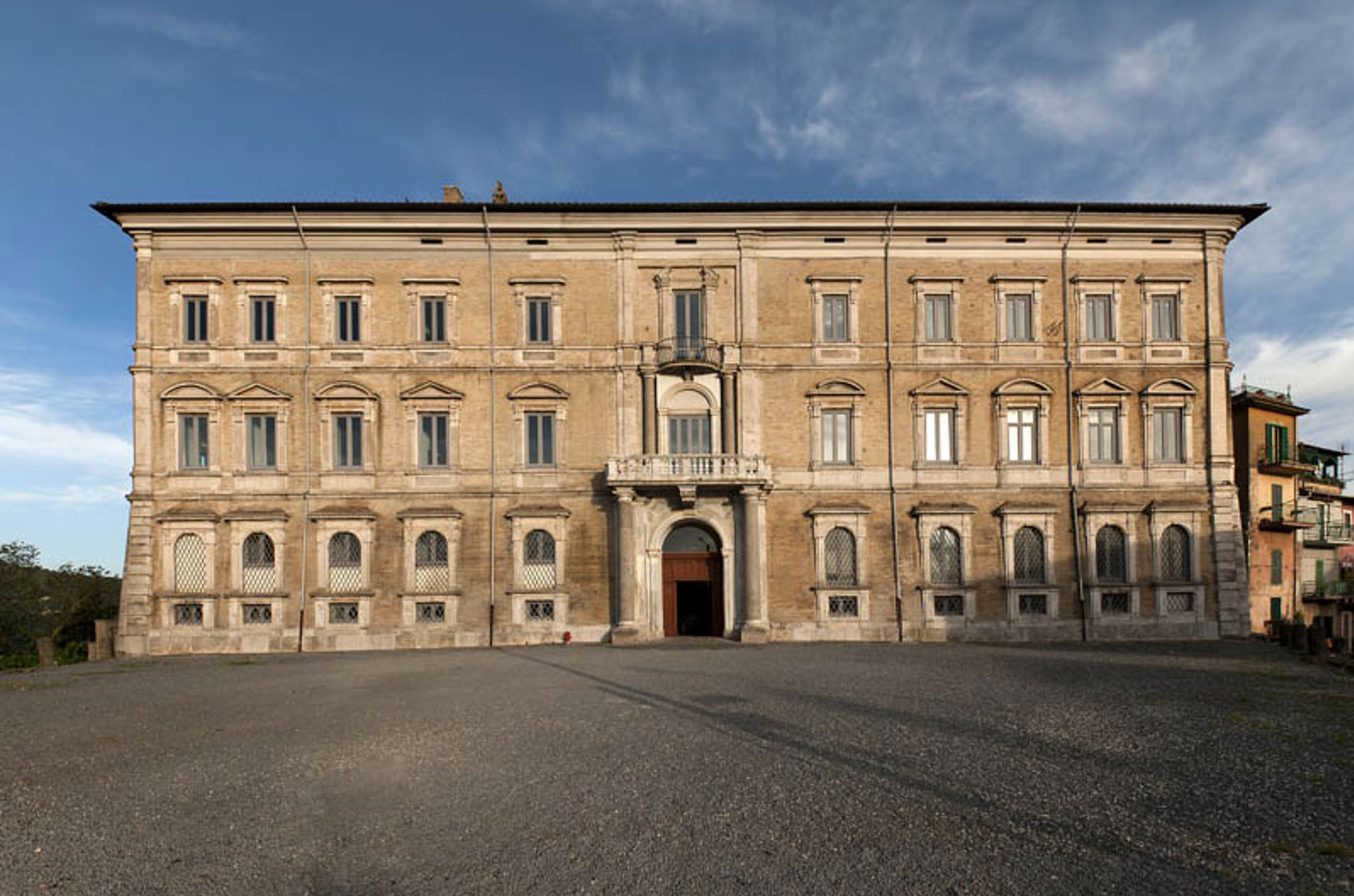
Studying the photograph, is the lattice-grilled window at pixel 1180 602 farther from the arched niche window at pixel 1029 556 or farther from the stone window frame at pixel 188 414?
the stone window frame at pixel 188 414

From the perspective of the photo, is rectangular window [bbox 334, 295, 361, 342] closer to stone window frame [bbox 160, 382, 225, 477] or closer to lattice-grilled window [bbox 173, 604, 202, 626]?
stone window frame [bbox 160, 382, 225, 477]

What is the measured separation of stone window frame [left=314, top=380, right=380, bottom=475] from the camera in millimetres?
29125

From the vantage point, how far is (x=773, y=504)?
29.1 m

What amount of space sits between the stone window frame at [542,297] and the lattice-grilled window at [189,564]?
45.7 ft

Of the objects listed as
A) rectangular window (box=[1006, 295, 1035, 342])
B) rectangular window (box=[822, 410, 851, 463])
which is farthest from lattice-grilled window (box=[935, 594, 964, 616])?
rectangular window (box=[1006, 295, 1035, 342])

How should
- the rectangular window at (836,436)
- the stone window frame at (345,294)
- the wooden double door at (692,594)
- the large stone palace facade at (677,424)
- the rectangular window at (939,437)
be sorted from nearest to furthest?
the large stone palace facade at (677,424) < the wooden double door at (692,594) < the stone window frame at (345,294) < the rectangular window at (836,436) < the rectangular window at (939,437)

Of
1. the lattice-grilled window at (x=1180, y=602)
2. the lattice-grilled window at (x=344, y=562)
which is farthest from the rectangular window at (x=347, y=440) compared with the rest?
the lattice-grilled window at (x=1180, y=602)

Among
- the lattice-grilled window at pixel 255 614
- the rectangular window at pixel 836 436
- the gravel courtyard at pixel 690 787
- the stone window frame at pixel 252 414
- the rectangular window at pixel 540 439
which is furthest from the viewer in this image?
the rectangular window at pixel 836 436

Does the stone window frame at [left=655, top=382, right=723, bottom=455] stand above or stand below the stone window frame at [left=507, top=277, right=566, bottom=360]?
below

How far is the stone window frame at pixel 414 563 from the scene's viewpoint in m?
28.5

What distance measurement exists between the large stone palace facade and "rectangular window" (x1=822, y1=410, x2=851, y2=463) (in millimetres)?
85

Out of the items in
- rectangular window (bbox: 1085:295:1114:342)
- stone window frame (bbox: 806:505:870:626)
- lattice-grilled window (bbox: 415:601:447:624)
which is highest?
rectangular window (bbox: 1085:295:1114:342)

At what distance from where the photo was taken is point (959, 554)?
2919 cm

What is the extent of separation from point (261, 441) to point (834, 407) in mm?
21685
